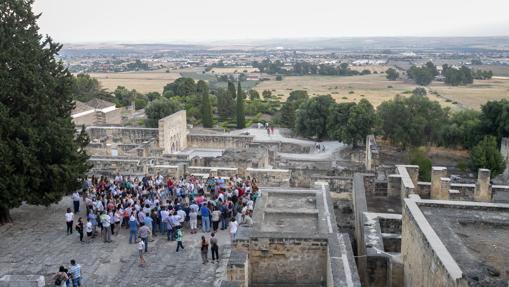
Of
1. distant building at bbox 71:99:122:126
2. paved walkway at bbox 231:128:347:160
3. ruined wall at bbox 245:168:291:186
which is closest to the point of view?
ruined wall at bbox 245:168:291:186

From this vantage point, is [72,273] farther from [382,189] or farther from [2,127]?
[382,189]

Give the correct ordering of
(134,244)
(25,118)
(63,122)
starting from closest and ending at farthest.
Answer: (134,244), (25,118), (63,122)

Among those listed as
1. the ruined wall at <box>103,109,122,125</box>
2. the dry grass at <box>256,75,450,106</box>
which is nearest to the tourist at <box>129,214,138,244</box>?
the ruined wall at <box>103,109,122,125</box>

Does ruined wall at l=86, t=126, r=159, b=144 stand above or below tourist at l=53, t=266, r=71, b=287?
below

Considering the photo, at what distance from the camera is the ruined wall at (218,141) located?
1571 inches

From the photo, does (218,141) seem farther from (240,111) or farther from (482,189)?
(482,189)

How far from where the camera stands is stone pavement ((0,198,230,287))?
1283cm

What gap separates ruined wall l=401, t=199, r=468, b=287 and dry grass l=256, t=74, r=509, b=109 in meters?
67.2

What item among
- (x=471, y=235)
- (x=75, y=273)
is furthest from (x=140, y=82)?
(x=471, y=235)

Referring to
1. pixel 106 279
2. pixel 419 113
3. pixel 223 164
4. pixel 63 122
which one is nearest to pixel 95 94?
pixel 419 113

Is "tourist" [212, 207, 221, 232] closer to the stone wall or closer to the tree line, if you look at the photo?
the stone wall

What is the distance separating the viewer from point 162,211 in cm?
1494

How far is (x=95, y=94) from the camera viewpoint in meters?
69.8

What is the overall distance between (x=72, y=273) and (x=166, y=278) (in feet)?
7.11
